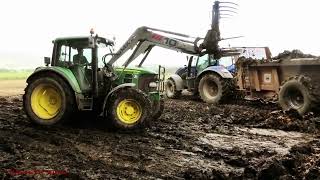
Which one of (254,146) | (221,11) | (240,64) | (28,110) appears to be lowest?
(254,146)

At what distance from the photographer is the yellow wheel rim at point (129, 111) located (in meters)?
9.29

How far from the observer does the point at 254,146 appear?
26.7ft

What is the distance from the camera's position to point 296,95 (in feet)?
39.4

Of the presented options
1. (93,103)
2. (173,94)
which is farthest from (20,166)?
(173,94)

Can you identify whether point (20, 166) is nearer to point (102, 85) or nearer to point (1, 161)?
point (1, 161)

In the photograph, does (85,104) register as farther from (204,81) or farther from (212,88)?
(212,88)

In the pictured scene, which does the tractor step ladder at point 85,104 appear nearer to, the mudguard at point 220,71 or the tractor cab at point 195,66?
the mudguard at point 220,71

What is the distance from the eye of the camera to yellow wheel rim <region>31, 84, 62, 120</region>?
32.3ft

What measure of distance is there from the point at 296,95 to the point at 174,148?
5.38 meters

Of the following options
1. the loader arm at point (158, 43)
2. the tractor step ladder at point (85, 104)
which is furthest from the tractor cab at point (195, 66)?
the tractor step ladder at point (85, 104)

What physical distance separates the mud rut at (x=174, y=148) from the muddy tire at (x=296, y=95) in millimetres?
400

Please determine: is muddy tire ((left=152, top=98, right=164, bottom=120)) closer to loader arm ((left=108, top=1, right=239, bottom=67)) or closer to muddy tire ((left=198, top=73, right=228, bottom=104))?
loader arm ((left=108, top=1, right=239, bottom=67))

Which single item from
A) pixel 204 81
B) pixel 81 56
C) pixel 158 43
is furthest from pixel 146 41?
pixel 204 81

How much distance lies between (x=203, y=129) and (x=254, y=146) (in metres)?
2.02
